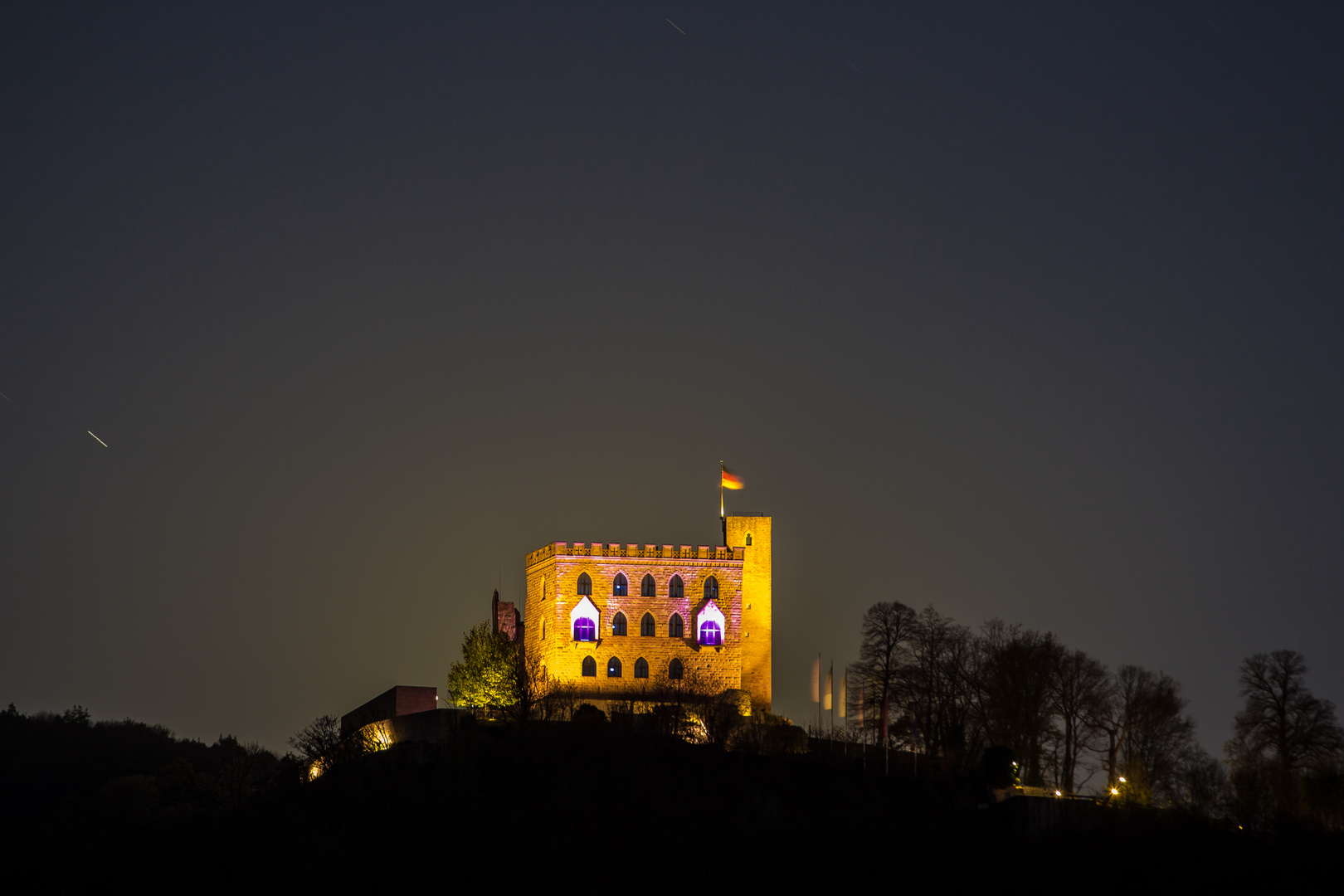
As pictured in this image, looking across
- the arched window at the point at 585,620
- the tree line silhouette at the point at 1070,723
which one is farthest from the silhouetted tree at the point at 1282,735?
the arched window at the point at 585,620

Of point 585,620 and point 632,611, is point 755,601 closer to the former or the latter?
point 632,611

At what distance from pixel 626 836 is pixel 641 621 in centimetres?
1236

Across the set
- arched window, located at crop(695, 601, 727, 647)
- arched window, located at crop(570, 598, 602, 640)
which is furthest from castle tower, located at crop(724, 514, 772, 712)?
arched window, located at crop(570, 598, 602, 640)

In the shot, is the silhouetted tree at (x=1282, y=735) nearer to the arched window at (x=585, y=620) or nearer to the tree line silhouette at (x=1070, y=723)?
the tree line silhouette at (x=1070, y=723)

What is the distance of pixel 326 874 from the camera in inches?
1811

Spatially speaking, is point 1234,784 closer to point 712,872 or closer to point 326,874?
point 712,872

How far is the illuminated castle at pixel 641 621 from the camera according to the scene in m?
58.3

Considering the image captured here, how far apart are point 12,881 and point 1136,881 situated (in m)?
37.0

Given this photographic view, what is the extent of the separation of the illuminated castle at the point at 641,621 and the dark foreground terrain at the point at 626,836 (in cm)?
633

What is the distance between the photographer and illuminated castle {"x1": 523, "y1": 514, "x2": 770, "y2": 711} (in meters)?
58.3

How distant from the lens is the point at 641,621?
5916 cm

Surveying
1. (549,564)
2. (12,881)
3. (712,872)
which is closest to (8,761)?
(12,881)

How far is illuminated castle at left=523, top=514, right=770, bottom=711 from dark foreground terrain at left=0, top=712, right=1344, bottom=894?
633 centimetres

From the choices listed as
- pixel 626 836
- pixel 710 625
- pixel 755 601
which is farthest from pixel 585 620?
pixel 626 836
